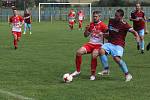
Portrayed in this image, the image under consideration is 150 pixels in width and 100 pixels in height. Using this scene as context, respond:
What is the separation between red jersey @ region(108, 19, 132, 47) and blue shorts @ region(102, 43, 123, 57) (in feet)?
0.35

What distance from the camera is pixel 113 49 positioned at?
12578 mm

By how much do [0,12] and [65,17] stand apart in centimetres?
991

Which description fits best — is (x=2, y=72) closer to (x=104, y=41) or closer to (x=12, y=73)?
(x=12, y=73)

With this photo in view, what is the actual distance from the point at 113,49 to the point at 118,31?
19.6 inches

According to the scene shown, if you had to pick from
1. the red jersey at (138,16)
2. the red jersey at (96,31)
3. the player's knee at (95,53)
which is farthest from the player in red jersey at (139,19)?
the player's knee at (95,53)

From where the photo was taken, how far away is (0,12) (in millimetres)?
73438

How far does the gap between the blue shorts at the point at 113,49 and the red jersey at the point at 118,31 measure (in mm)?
105

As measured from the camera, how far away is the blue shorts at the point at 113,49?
494 inches

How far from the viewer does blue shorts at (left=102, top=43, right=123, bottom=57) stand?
12.5 m

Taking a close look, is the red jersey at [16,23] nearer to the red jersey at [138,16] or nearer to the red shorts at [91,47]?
the red jersey at [138,16]

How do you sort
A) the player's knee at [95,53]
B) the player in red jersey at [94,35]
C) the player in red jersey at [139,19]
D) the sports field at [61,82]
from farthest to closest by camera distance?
the player in red jersey at [139,19], the player in red jersey at [94,35], the player's knee at [95,53], the sports field at [61,82]

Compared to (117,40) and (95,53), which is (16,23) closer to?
(95,53)

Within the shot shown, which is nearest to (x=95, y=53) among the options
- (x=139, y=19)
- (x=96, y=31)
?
(x=96, y=31)

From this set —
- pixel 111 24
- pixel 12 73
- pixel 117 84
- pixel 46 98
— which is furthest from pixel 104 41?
pixel 46 98
